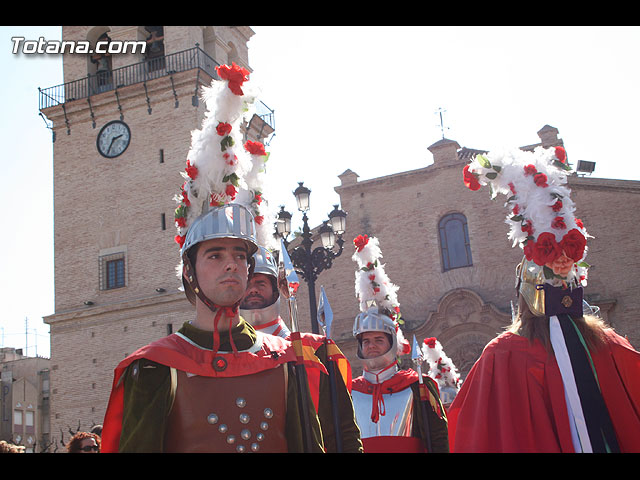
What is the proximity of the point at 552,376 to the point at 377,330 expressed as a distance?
3833 millimetres

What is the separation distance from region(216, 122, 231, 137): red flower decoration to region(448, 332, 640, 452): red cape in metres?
1.85

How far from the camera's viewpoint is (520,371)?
4.02m

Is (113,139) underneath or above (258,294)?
above

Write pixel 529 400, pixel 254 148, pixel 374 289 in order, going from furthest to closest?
pixel 374 289 < pixel 254 148 < pixel 529 400

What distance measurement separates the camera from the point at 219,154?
Answer: 162 inches

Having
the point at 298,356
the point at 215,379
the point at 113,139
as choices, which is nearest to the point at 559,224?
the point at 298,356

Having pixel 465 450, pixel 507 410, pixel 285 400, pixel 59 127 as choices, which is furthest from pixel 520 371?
pixel 59 127

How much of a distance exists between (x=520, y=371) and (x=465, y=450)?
50 centimetres

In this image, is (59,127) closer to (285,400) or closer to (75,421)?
(75,421)

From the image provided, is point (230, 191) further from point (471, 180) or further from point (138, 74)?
point (138, 74)

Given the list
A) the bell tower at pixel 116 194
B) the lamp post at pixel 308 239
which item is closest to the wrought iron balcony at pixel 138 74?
the bell tower at pixel 116 194

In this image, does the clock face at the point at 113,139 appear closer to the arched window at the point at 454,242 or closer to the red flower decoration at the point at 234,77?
the arched window at the point at 454,242

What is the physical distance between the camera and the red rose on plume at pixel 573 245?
14.5ft

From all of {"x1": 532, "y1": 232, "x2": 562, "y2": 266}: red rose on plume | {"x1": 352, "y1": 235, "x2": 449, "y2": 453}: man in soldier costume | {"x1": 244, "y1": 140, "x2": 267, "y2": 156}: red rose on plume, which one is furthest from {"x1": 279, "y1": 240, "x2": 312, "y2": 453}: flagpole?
{"x1": 352, "y1": 235, "x2": 449, "y2": 453}: man in soldier costume
